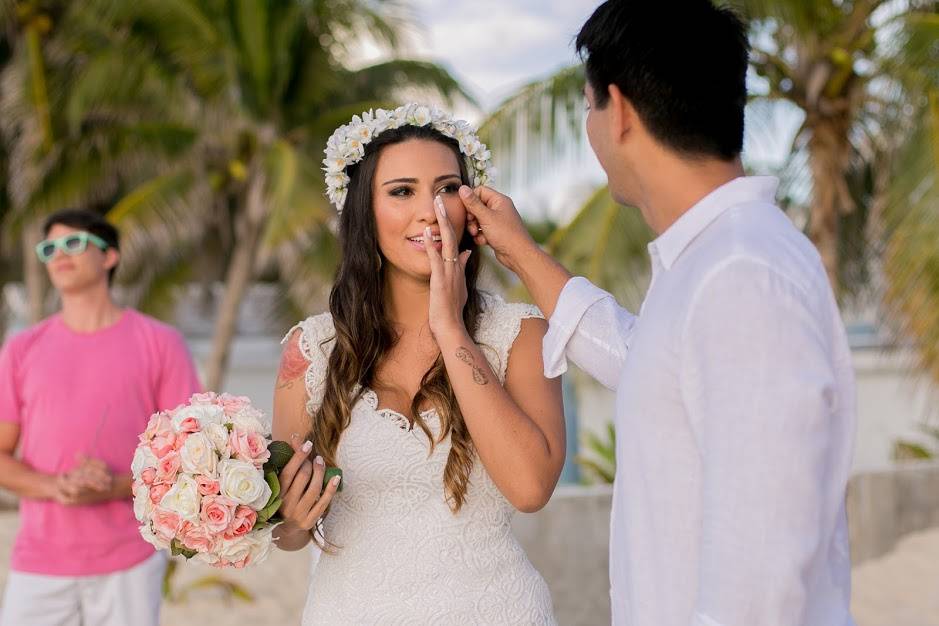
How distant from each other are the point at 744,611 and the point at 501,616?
1492 millimetres

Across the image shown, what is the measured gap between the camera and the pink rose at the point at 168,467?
102 inches

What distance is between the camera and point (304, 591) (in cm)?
933

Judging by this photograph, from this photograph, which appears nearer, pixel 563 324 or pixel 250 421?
pixel 563 324

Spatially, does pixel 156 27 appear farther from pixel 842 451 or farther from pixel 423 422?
pixel 842 451

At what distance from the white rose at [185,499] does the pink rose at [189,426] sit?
112 mm

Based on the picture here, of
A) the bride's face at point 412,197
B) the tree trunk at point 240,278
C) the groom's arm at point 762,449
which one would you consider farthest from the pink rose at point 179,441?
the tree trunk at point 240,278

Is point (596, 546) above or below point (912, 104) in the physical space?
→ below

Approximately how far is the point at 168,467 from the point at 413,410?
2.38 ft

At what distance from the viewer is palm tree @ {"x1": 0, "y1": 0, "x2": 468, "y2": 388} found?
11.6m

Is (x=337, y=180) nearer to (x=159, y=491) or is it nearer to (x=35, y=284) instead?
(x=159, y=491)

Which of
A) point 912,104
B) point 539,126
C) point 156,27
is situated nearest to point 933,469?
point 912,104

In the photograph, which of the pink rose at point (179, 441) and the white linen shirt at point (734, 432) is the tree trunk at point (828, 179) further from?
the white linen shirt at point (734, 432)

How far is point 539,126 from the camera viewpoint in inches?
386

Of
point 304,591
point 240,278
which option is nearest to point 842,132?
point 304,591
